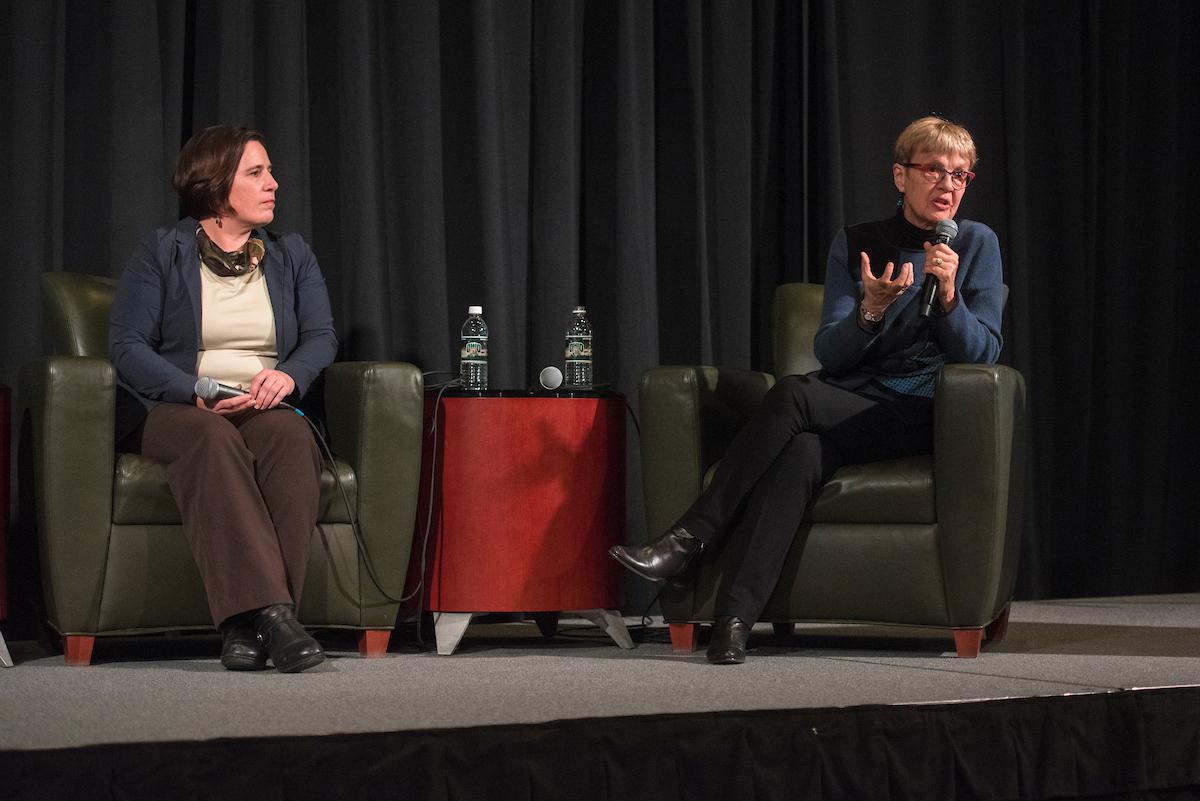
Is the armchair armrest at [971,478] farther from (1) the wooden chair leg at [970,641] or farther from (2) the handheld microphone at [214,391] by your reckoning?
(2) the handheld microphone at [214,391]

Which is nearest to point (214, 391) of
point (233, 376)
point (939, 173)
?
point (233, 376)

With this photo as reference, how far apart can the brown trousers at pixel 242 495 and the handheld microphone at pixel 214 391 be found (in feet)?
0.13

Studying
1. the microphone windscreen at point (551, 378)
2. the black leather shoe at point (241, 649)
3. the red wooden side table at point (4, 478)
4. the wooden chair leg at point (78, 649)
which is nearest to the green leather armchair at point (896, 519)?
the microphone windscreen at point (551, 378)

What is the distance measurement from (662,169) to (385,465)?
1.51 meters

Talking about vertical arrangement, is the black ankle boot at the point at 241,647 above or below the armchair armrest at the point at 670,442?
below

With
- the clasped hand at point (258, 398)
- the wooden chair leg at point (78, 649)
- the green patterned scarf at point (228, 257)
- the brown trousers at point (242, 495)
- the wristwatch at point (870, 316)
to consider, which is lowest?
the wooden chair leg at point (78, 649)

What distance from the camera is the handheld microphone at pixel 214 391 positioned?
2791mm

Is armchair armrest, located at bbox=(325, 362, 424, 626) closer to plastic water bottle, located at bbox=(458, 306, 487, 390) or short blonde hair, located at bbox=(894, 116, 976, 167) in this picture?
plastic water bottle, located at bbox=(458, 306, 487, 390)

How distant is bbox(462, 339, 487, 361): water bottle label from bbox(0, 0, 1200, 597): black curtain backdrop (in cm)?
10

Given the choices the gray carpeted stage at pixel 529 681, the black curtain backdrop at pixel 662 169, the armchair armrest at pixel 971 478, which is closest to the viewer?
the gray carpeted stage at pixel 529 681

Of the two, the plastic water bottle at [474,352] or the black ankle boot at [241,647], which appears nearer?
the black ankle boot at [241,647]

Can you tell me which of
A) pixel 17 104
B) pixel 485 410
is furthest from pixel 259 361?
pixel 17 104

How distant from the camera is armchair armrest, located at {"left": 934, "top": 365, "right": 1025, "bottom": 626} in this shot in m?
2.74

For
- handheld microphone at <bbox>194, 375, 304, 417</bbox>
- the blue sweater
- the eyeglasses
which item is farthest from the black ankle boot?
the eyeglasses
